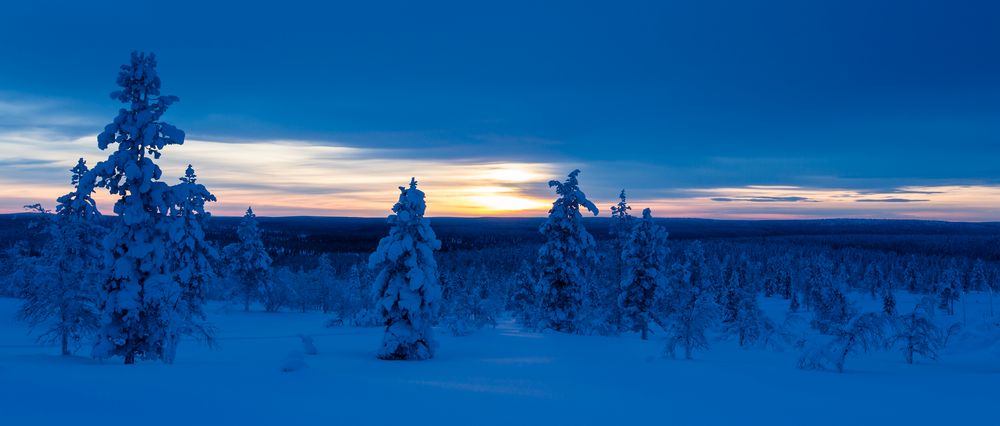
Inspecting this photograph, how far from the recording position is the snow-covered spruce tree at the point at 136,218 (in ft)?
61.2

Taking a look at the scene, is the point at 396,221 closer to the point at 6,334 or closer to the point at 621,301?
the point at 621,301

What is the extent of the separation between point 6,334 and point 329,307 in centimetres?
3804

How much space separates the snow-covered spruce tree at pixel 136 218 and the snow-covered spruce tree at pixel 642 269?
29.6 m

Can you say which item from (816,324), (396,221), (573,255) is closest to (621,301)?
(573,255)

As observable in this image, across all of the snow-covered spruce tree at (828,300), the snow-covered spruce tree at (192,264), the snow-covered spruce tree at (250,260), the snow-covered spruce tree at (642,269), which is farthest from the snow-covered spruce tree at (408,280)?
the snow-covered spruce tree at (828,300)

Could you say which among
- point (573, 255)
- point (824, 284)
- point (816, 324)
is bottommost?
point (816, 324)

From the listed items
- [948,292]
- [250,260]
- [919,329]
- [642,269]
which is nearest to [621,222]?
[642,269]

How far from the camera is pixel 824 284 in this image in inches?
3120

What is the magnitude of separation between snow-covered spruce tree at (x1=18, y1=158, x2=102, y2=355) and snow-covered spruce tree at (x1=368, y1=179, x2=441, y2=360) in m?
11.6

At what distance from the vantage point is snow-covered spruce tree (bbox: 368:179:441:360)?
26.7 metres

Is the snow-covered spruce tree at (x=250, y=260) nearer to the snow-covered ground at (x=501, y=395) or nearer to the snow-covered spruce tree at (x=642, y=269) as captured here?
the snow-covered spruce tree at (x=642, y=269)

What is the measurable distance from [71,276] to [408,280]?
15262 millimetres

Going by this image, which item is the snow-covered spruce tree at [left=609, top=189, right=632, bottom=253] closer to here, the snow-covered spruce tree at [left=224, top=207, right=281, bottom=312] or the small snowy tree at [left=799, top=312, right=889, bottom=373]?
the small snowy tree at [left=799, top=312, right=889, bottom=373]

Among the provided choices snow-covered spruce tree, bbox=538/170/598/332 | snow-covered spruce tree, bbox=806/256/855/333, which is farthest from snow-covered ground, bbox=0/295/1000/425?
snow-covered spruce tree, bbox=806/256/855/333
